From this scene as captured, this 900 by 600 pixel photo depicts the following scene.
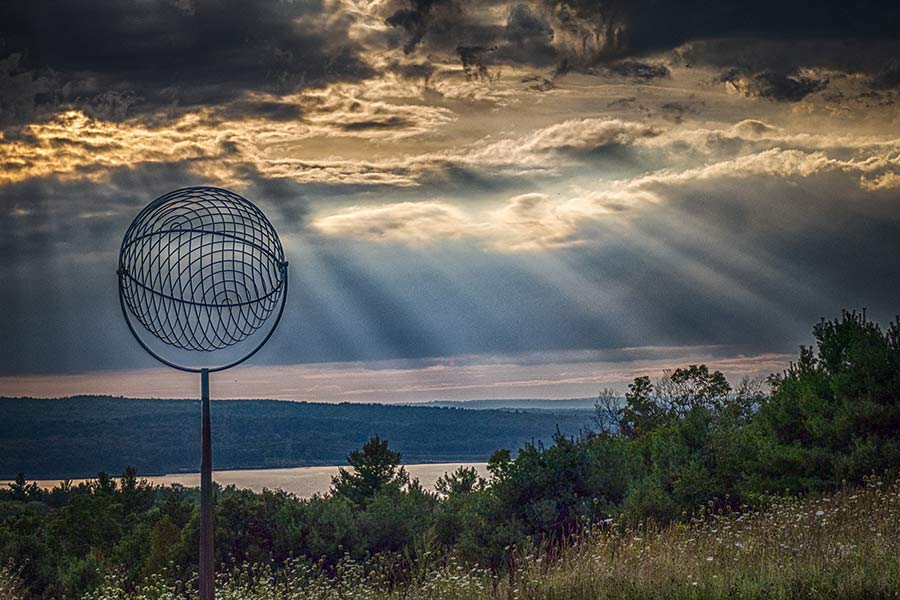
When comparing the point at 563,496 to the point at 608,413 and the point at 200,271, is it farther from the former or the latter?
the point at 608,413

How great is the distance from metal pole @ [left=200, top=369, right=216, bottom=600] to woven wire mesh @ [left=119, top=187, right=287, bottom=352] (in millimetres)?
652

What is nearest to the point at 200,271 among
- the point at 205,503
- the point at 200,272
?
the point at 200,272

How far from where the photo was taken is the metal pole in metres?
8.73

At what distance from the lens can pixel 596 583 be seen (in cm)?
917

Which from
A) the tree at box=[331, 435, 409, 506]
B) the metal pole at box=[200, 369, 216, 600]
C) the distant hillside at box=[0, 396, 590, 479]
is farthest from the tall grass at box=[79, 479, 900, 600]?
the distant hillside at box=[0, 396, 590, 479]

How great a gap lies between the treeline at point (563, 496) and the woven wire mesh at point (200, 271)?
589 cm

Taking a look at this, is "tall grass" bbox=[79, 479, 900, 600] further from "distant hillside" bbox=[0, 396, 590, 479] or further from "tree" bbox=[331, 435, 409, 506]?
"distant hillside" bbox=[0, 396, 590, 479]

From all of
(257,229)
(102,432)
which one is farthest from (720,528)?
(102,432)

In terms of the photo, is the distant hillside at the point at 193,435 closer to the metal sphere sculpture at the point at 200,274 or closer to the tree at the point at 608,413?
the tree at the point at 608,413

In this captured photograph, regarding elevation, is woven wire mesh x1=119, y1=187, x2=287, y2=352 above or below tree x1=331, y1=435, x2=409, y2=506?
above

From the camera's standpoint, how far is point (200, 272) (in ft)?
31.9

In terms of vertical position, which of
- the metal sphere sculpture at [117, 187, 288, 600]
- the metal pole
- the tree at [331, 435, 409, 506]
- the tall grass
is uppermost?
the metal sphere sculpture at [117, 187, 288, 600]

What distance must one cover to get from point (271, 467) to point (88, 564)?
24058 millimetres

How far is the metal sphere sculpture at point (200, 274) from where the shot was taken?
30.4ft
